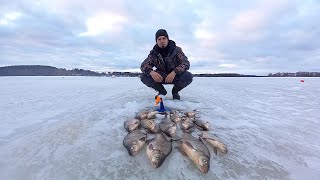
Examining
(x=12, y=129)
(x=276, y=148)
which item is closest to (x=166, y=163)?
(x=276, y=148)

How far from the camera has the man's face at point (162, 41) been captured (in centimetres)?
517

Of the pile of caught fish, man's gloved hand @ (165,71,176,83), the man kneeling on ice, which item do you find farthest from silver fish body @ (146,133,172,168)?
the man kneeling on ice

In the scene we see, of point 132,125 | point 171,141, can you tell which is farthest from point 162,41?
point 171,141

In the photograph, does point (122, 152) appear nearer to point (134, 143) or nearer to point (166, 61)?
point (134, 143)

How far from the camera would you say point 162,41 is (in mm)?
5176

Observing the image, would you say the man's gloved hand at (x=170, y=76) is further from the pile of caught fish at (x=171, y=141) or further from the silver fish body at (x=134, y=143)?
the silver fish body at (x=134, y=143)

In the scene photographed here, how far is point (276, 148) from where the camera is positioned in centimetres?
258

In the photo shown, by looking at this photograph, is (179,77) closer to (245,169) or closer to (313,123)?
(313,123)

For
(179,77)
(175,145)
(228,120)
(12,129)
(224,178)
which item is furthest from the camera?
(179,77)

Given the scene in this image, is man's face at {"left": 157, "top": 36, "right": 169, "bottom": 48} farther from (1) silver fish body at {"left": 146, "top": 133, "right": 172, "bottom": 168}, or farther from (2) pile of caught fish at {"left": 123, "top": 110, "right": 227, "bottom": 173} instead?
(1) silver fish body at {"left": 146, "top": 133, "right": 172, "bottom": 168}

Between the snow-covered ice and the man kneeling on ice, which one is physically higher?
the man kneeling on ice

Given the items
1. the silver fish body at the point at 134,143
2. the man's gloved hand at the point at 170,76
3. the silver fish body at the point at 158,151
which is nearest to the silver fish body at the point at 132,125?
the silver fish body at the point at 134,143

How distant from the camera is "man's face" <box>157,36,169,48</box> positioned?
5168mm

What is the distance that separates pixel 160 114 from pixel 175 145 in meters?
1.34
